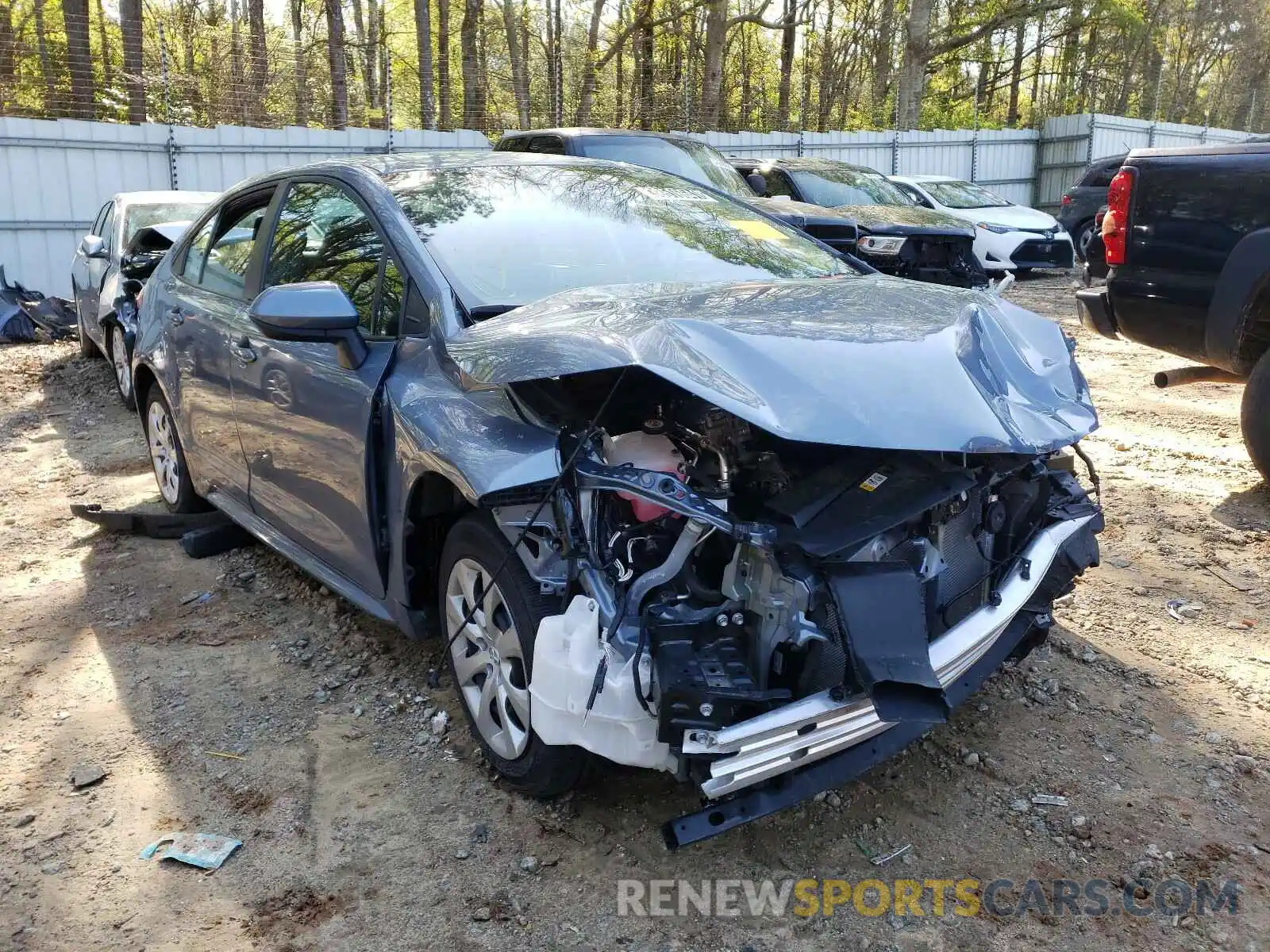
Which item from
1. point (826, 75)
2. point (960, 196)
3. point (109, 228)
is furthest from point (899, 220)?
A: point (826, 75)

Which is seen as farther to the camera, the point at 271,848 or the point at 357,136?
the point at 357,136

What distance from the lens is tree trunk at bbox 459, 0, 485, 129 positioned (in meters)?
17.8

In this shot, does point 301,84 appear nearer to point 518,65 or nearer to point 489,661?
point 518,65

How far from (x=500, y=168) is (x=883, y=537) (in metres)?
2.08

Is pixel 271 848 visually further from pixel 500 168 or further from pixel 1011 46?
pixel 1011 46

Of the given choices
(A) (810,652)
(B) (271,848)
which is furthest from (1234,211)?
(B) (271,848)

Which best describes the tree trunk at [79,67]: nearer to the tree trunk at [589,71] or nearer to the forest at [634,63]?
the forest at [634,63]

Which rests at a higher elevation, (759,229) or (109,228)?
(759,229)

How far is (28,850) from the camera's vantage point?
2.83 meters

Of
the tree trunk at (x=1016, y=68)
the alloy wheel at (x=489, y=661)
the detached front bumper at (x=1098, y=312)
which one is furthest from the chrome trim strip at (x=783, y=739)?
the tree trunk at (x=1016, y=68)

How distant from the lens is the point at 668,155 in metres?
9.15

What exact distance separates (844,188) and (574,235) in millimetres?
9674

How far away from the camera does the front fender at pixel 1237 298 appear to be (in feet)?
15.4

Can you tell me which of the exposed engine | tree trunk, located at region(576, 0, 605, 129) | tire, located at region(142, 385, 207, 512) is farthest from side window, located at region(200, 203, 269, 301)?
tree trunk, located at region(576, 0, 605, 129)
